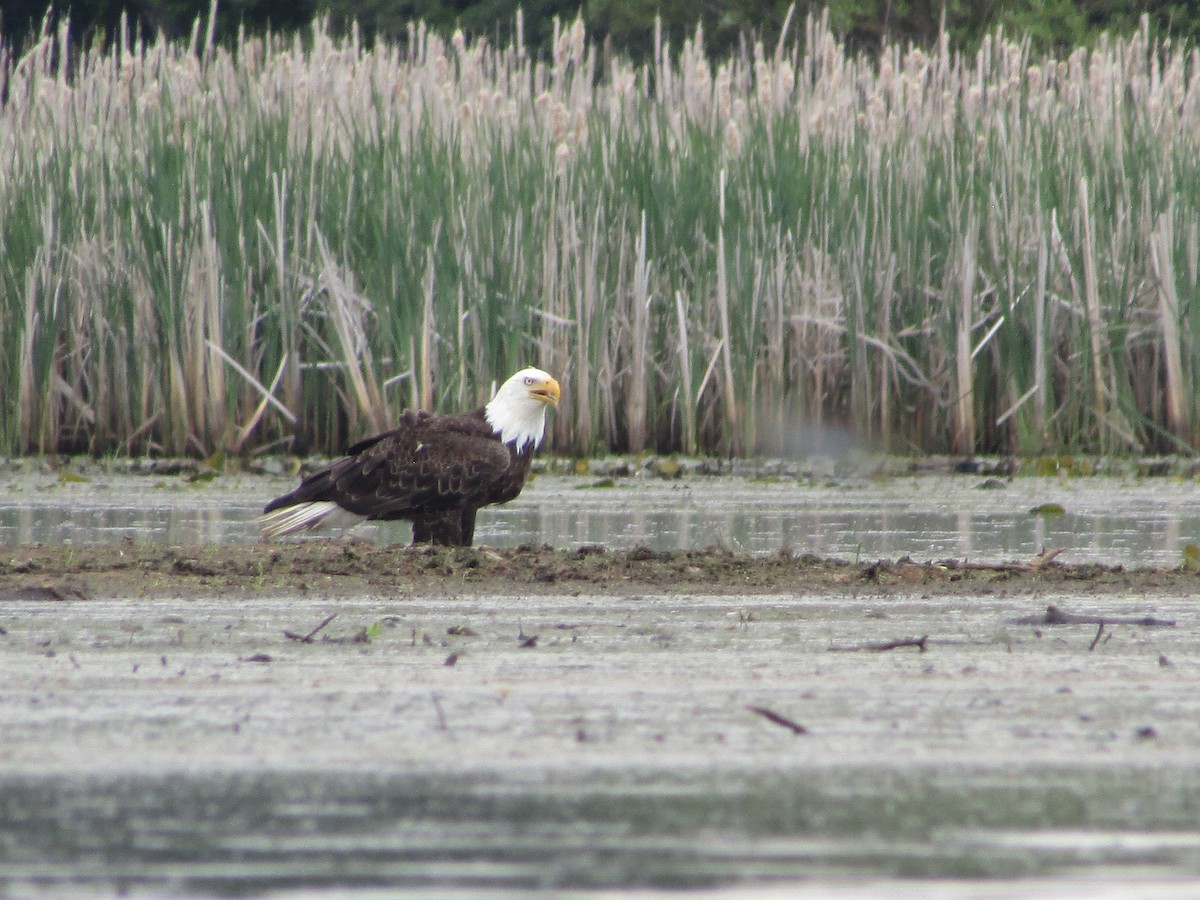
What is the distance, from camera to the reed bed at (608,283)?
33.1 feet

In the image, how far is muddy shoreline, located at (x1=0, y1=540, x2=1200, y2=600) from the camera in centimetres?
607

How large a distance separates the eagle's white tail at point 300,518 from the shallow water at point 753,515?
0.30 feet

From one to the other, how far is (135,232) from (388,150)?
1.24m

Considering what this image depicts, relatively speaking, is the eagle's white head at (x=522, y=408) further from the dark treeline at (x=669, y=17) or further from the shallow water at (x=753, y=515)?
the dark treeline at (x=669, y=17)

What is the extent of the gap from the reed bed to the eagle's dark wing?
6.45 ft

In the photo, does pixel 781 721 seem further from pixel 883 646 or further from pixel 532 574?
pixel 532 574

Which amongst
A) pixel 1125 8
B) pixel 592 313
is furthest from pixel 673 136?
pixel 1125 8

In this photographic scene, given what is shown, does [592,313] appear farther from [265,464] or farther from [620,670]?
[620,670]

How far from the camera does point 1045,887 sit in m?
2.65

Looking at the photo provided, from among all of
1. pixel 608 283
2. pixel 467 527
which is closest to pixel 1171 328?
pixel 608 283

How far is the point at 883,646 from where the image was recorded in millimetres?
4684

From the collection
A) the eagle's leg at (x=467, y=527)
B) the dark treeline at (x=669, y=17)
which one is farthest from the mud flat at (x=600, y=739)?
the dark treeline at (x=669, y=17)

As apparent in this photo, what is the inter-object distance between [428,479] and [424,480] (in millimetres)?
14

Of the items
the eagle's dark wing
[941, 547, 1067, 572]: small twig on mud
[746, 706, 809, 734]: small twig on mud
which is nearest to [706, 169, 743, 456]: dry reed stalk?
the eagle's dark wing
